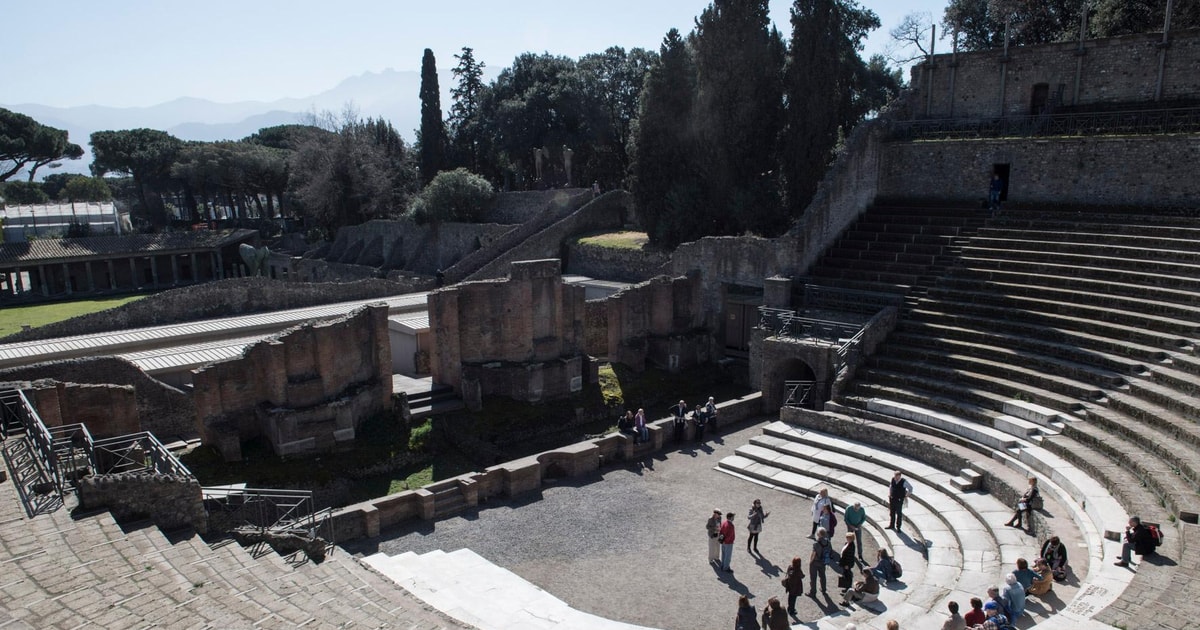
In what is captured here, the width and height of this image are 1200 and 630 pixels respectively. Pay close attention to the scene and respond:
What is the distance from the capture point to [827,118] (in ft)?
86.0

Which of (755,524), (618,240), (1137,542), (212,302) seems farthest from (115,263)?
(1137,542)

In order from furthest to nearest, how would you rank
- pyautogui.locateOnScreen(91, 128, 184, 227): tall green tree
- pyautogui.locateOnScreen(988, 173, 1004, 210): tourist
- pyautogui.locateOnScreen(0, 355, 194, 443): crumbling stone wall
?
1. pyautogui.locateOnScreen(91, 128, 184, 227): tall green tree
2. pyautogui.locateOnScreen(988, 173, 1004, 210): tourist
3. pyautogui.locateOnScreen(0, 355, 194, 443): crumbling stone wall

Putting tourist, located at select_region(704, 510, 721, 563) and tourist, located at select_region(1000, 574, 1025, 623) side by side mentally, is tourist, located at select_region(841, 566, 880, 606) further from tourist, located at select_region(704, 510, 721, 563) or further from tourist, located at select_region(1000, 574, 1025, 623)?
tourist, located at select_region(704, 510, 721, 563)

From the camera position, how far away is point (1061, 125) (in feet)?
76.2

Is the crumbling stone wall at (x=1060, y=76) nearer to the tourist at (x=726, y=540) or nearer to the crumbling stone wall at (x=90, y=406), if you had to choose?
the tourist at (x=726, y=540)

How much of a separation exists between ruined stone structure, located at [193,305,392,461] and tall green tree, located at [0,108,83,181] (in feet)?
182

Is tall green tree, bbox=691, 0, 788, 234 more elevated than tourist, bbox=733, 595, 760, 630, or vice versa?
tall green tree, bbox=691, 0, 788, 234

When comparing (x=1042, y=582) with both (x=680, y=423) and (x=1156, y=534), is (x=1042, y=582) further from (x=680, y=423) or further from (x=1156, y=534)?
(x=680, y=423)

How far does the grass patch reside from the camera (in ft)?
107

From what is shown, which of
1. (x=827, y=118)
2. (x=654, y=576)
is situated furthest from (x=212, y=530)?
(x=827, y=118)

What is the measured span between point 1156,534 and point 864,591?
370cm

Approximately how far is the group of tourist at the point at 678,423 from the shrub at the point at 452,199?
83.3ft

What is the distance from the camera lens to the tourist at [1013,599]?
9.48 metres

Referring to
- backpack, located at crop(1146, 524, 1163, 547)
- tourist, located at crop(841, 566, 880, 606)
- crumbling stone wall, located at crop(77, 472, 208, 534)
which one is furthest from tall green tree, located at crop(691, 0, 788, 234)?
crumbling stone wall, located at crop(77, 472, 208, 534)
